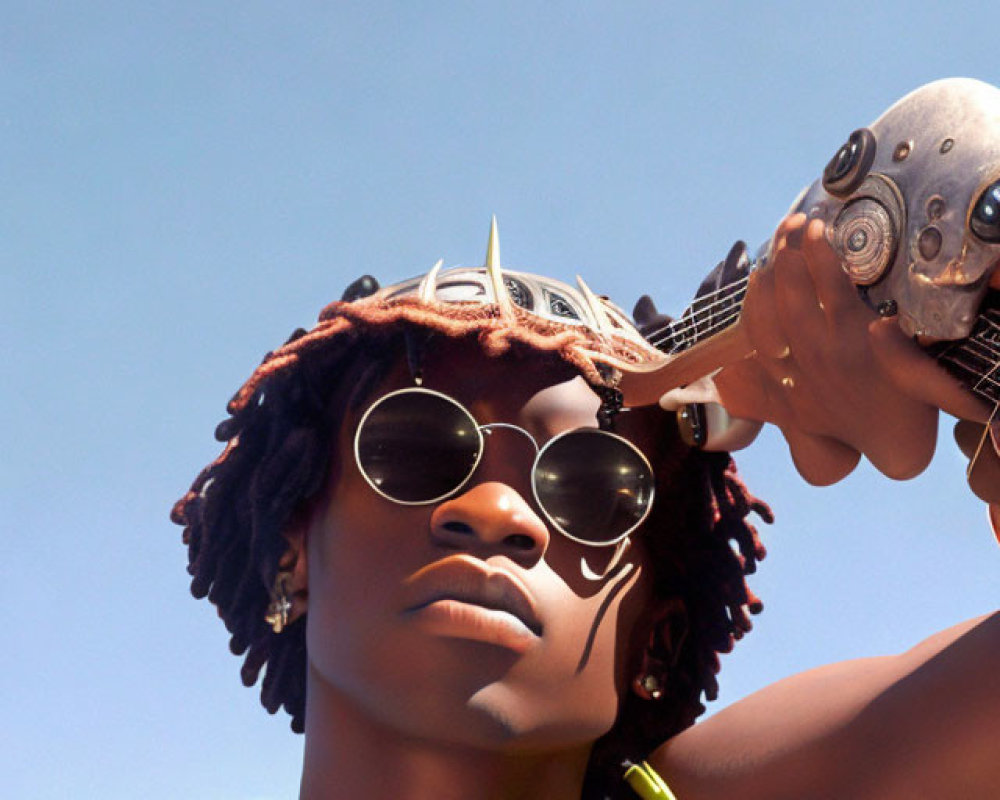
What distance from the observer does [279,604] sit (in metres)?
3.19

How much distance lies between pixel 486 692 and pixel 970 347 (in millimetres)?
1217

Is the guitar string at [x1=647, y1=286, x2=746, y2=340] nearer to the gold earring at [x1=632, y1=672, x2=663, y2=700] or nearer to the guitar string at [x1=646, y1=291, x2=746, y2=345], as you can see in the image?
the guitar string at [x1=646, y1=291, x2=746, y2=345]

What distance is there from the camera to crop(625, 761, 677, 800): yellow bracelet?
10.2 ft

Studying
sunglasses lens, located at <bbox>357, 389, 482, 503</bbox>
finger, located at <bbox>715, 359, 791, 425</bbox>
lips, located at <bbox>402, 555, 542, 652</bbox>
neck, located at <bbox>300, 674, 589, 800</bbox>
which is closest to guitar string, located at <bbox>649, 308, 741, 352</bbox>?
finger, located at <bbox>715, 359, 791, 425</bbox>

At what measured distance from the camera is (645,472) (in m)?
3.06

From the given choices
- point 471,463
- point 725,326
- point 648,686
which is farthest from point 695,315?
point 648,686

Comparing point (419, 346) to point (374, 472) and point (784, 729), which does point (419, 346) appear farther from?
point (784, 729)

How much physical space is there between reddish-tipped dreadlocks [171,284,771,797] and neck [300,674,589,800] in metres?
0.29

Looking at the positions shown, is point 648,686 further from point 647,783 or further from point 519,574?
point 519,574

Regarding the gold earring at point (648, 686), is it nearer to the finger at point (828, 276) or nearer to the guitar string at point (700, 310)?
the guitar string at point (700, 310)

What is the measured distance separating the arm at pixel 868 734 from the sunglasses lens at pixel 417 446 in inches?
31.8

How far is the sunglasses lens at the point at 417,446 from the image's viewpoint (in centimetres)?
296

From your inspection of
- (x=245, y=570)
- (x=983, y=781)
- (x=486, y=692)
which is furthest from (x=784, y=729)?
(x=245, y=570)

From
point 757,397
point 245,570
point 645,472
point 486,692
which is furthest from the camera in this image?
point 245,570
